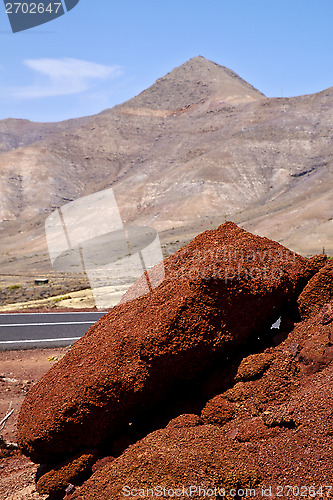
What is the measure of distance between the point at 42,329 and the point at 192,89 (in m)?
137

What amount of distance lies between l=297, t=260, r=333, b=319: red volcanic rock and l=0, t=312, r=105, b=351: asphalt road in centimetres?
1210

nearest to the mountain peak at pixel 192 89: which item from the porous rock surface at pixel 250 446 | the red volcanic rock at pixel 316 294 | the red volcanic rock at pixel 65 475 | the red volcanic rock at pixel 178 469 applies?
the red volcanic rock at pixel 316 294

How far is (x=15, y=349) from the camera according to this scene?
16266 millimetres

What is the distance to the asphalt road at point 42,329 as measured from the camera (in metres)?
16.9

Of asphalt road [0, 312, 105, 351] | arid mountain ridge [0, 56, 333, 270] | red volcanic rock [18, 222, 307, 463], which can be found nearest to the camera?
red volcanic rock [18, 222, 307, 463]

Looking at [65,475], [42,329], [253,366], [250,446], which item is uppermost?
[253,366]

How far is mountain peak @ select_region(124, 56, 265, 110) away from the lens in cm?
13495

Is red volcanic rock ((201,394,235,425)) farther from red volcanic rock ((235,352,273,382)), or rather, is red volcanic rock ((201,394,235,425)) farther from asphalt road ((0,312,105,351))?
asphalt road ((0,312,105,351))

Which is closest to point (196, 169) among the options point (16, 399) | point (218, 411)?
point (16, 399)

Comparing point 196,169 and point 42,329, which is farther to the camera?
point 196,169

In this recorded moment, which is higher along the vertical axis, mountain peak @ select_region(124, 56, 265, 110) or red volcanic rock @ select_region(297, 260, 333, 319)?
mountain peak @ select_region(124, 56, 265, 110)

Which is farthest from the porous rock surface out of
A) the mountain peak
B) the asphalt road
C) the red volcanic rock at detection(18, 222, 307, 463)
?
the mountain peak

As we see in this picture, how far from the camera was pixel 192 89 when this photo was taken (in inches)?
5694

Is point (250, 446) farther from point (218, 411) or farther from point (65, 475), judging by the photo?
point (65, 475)
